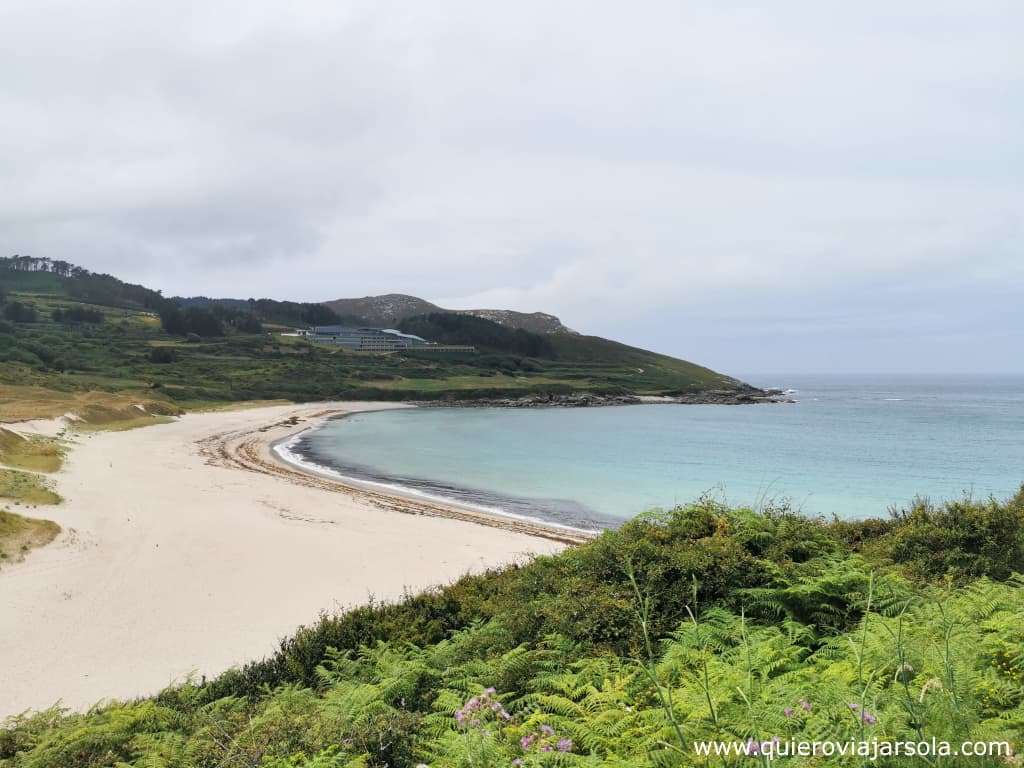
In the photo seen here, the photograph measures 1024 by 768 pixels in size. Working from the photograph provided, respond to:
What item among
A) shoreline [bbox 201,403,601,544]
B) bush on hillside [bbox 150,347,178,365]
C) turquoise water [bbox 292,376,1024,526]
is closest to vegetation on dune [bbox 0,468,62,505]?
shoreline [bbox 201,403,601,544]

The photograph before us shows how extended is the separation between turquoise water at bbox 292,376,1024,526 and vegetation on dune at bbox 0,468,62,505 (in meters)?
15.9

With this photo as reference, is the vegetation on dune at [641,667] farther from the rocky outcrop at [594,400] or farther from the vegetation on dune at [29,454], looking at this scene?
the rocky outcrop at [594,400]

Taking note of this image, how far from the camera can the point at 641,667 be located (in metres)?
2.30

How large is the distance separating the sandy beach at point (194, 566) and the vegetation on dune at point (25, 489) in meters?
A: 0.69

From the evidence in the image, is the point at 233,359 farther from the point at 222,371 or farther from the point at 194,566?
the point at 194,566

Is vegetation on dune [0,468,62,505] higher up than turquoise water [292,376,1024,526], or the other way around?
vegetation on dune [0,468,62,505]

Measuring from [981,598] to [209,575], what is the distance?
16.2 meters

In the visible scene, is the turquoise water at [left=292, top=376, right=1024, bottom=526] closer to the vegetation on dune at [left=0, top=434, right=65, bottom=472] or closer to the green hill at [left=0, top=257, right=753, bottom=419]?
the vegetation on dune at [left=0, top=434, right=65, bottom=472]

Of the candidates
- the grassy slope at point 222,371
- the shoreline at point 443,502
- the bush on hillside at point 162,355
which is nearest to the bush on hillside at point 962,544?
the shoreline at point 443,502

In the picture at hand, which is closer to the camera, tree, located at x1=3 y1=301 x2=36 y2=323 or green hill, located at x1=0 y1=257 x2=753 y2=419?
green hill, located at x1=0 y1=257 x2=753 y2=419

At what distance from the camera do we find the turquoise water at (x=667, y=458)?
104 feet

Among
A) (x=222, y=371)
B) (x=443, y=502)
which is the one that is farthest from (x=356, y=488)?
(x=222, y=371)

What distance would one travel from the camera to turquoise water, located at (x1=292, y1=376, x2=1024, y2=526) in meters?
31.6

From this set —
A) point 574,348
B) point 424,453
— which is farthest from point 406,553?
point 574,348
